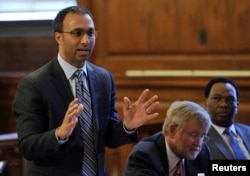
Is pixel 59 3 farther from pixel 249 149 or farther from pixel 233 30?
pixel 249 149

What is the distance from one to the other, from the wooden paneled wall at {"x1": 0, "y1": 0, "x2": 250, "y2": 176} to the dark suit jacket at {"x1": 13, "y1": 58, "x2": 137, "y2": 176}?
5.78ft

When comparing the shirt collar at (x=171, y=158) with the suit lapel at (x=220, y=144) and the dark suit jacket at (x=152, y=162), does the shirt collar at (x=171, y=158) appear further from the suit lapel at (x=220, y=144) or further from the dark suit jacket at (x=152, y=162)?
the suit lapel at (x=220, y=144)

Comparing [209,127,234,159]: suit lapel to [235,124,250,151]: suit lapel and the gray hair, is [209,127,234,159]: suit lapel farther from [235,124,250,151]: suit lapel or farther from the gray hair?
the gray hair

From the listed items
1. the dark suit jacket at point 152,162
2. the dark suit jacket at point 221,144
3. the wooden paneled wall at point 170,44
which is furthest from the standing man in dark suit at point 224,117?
the dark suit jacket at point 152,162

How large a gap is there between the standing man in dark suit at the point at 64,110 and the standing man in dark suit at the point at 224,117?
1.31 meters

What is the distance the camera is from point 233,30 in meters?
4.14

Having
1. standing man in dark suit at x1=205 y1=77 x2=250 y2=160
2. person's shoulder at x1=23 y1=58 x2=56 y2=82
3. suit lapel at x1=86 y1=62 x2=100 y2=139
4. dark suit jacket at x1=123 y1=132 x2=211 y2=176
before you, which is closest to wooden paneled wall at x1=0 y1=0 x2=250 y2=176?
standing man in dark suit at x1=205 y1=77 x2=250 y2=160

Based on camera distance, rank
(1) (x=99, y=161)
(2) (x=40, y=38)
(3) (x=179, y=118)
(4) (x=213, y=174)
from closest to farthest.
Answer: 1. (4) (x=213, y=174)
2. (1) (x=99, y=161)
3. (3) (x=179, y=118)
4. (2) (x=40, y=38)

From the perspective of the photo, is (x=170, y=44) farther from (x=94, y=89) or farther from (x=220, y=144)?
(x=94, y=89)

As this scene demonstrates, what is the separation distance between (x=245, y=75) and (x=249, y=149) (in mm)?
781

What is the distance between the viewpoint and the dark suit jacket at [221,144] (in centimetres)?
338

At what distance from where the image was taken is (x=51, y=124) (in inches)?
86.0

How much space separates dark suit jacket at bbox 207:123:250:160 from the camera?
3.38 metres

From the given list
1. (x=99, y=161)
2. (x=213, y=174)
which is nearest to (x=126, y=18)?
(x=99, y=161)
